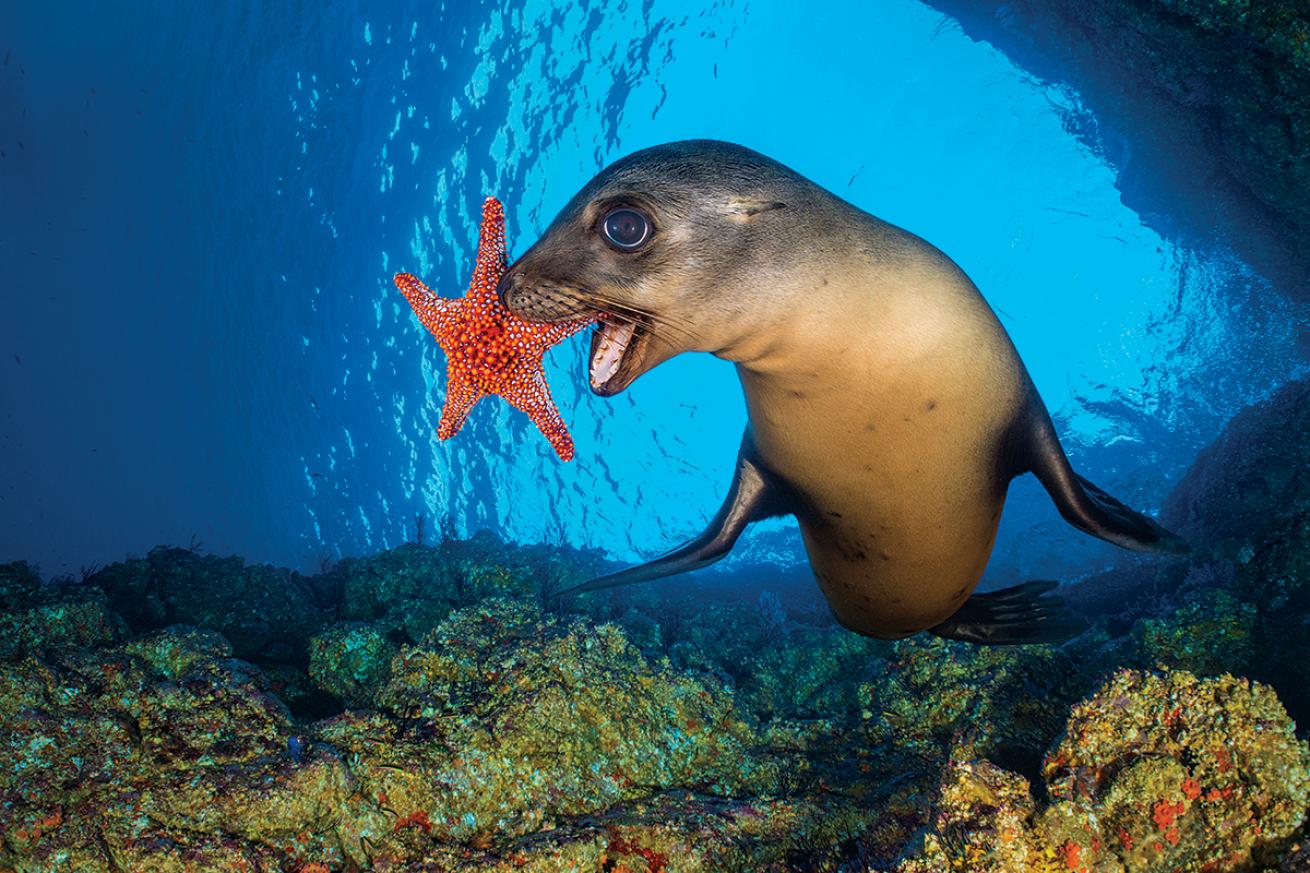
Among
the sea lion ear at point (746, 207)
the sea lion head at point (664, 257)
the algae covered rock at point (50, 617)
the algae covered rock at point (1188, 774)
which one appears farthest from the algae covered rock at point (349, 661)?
the algae covered rock at point (1188, 774)

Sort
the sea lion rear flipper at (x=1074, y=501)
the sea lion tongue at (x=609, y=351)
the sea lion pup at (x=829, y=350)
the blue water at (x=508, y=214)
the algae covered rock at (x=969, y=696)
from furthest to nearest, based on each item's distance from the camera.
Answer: the blue water at (x=508, y=214)
the algae covered rock at (x=969, y=696)
the sea lion rear flipper at (x=1074, y=501)
the sea lion tongue at (x=609, y=351)
the sea lion pup at (x=829, y=350)

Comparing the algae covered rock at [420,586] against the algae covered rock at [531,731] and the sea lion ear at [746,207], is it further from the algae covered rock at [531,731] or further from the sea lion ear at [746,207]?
the sea lion ear at [746,207]

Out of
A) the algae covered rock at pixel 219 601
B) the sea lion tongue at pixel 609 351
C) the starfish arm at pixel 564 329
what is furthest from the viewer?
the algae covered rock at pixel 219 601

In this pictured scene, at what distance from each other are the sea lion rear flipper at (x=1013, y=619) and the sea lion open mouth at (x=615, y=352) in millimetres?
2525

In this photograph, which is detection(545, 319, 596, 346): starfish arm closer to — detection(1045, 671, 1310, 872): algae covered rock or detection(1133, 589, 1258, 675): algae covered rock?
detection(1045, 671, 1310, 872): algae covered rock

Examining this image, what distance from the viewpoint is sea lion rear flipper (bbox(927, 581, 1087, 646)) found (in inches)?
132

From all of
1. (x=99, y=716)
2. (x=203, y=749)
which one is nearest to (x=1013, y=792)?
(x=203, y=749)

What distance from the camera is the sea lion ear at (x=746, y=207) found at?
186 centimetres

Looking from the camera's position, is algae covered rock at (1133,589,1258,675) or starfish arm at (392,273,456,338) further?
starfish arm at (392,273,456,338)

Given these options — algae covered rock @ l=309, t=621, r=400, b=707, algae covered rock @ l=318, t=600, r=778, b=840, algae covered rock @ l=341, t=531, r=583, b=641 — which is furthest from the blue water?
algae covered rock @ l=318, t=600, r=778, b=840

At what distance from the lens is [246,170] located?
18.1 meters

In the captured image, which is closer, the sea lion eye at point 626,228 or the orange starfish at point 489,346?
the sea lion eye at point 626,228

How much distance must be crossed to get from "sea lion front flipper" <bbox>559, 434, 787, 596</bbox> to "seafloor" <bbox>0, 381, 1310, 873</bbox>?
538 millimetres

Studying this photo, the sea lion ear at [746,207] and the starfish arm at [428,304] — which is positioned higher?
the starfish arm at [428,304]
